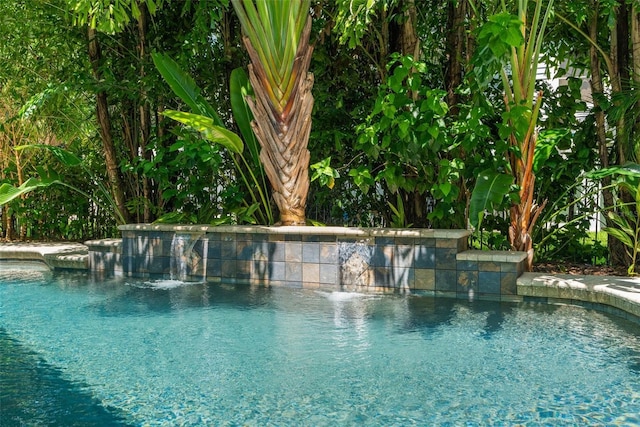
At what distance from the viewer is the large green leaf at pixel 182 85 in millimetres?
7773

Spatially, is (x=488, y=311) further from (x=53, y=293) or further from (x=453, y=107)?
(x=53, y=293)

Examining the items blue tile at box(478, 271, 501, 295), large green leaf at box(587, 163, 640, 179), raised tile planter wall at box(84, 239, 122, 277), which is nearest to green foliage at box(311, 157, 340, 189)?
blue tile at box(478, 271, 501, 295)

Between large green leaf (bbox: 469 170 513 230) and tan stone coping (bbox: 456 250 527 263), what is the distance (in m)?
0.35

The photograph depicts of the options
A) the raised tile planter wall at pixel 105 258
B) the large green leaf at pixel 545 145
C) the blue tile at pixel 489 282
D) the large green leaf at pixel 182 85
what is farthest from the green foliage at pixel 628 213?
the raised tile planter wall at pixel 105 258

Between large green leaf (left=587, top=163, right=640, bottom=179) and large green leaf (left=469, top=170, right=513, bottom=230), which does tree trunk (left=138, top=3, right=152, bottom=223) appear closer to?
large green leaf (left=469, top=170, right=513, bottom=230)

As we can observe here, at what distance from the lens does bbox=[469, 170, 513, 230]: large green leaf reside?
6129 mm

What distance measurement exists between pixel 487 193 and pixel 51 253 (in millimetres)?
5943

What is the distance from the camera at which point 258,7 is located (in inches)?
286

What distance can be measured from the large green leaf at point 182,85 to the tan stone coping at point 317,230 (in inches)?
50.4

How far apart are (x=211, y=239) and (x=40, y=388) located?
3954 mm

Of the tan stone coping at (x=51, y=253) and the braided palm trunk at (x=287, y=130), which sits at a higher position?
the braided palm trunk at (x=287, y=130)

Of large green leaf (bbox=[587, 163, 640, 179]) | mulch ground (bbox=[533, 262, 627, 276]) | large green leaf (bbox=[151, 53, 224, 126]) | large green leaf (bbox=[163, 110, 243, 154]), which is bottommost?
mulch ground (bbox=[533, 262, 627, 276])

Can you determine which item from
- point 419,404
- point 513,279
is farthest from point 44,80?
point 419,404

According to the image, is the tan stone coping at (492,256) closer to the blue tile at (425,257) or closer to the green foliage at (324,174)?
the blue tile at (425,257)
